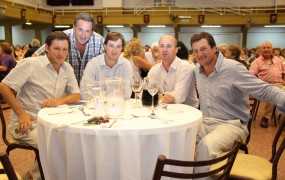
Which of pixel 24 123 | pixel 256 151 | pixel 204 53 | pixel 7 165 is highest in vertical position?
pixel 204 53

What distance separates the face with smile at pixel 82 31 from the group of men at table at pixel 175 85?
446 millimetres

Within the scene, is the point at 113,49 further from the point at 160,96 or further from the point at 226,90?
the point at 226,90

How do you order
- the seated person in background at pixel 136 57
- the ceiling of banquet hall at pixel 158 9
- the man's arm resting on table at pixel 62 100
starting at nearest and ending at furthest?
the man's arm resting on table at pixel 62 100, the seated person in background at pixel 136 57, the ceiling of banquet hall at pixel 158 9

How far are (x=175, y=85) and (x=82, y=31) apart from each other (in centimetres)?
118

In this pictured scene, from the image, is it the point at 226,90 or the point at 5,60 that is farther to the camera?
the point at 5,60

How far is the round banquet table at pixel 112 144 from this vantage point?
1.72m

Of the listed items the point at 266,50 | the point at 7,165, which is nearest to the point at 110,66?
the point at 7,165

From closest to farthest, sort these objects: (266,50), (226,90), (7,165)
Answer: (7,165), (226,90), (266,50)

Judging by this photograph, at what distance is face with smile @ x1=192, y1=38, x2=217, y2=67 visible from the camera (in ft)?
8.57

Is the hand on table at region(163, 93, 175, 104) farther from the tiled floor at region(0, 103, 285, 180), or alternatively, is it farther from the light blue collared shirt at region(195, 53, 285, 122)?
the tiled floor at region(0, 103, 285, 180)

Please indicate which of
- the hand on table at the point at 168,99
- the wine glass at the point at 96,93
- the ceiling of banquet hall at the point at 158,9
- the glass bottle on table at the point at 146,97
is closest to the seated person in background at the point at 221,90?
the hand on table at the point at 168,99

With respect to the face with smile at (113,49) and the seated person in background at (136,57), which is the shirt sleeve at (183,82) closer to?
the face with smile at (113,49)

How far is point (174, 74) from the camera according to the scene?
297 cm

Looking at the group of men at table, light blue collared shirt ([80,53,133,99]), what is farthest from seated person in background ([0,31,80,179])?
light blue collared shirt ([80,53,133,99])
